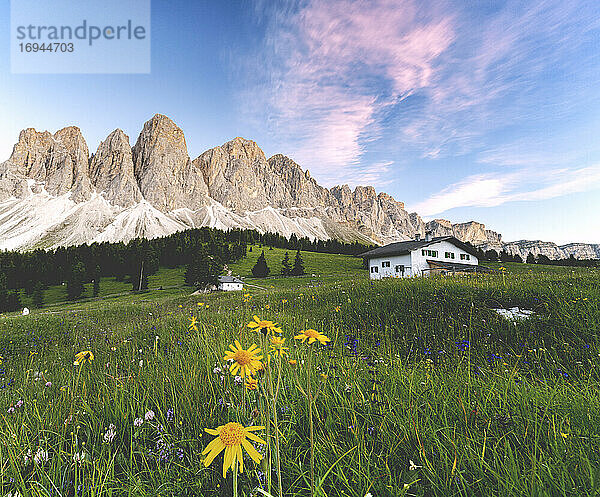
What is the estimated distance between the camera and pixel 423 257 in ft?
154

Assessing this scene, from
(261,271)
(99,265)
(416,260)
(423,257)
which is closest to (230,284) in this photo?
(261,271)

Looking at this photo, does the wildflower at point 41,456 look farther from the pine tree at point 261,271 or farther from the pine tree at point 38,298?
the pine tree at point 38,298

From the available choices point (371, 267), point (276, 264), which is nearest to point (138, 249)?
point (276, 264)

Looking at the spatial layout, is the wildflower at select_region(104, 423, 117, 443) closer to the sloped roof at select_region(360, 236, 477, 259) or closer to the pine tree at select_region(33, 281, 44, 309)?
the sloped roof at select_region(360, 236, 477, 259)

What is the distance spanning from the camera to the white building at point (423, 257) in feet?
150

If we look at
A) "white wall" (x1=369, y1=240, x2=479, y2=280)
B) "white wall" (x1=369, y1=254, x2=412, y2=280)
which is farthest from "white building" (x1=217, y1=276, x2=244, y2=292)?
"white wall" (x1=369, y1=254, x2=412, y2=280)

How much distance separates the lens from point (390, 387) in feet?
8.63

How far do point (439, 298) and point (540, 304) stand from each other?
1897mm

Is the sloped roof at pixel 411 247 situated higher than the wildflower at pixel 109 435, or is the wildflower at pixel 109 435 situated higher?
the sloped roof at pixel 411 247

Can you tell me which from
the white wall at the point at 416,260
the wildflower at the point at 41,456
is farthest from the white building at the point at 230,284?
the wildflower at the point at 41,456

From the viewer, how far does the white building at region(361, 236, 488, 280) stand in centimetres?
4578

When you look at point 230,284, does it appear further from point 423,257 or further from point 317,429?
point 317,429

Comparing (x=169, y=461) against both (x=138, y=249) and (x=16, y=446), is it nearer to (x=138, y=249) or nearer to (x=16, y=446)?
(x=16, y=446)

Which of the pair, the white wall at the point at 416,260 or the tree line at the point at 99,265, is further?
the tree line at the point at 99,265
